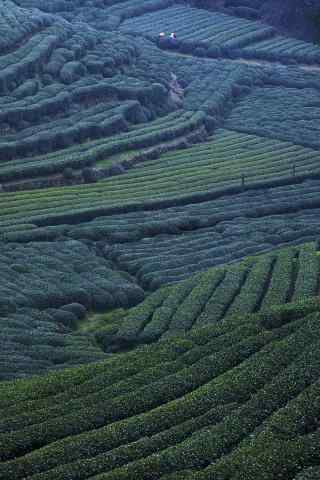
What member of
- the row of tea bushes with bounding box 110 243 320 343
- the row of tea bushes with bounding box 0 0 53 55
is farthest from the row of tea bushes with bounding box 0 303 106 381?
the row of tea bushes with bounding box 0 0 53 55

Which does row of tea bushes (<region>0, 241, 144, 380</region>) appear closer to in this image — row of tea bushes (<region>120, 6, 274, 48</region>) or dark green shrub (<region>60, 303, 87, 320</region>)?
dark green shrub (<region>60, 303, 87, 320</region>)

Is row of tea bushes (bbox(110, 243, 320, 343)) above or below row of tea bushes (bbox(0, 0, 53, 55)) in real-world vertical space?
below

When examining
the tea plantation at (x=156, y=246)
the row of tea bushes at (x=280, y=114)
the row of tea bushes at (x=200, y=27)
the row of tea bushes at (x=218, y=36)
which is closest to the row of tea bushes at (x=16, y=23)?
the tea plantation at (x=156, y=246)

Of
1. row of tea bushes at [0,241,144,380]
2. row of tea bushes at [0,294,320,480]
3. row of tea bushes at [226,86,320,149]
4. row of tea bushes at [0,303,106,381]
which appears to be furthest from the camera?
row of tea bushes at [226,86,320,149]

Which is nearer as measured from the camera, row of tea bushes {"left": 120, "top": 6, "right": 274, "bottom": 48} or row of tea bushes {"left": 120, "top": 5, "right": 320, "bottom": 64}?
row of tea bushes {"left": 120, "top": 5, "right": 320, "bottom": 64}

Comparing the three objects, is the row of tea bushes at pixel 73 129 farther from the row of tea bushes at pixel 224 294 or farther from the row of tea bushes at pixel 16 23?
the row of tea bushes at pixel 224 294

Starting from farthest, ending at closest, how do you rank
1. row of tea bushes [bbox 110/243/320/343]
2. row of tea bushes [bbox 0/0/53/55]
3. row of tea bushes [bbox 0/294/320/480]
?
row of tea bushes [bbox 0/0/53/55], row of tea bushes [bbox 110/243/320/343], row of tea bushes [bbox 0/294/320/480]

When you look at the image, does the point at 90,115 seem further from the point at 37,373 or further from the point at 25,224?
the point at 37,373

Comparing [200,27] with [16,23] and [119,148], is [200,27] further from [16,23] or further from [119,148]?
[119,148]
